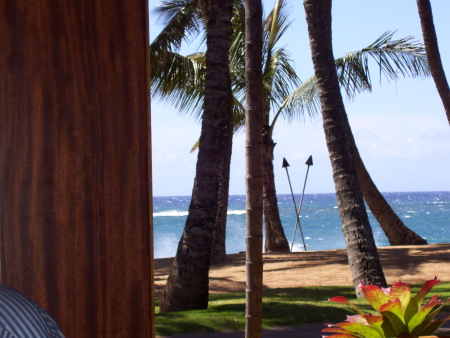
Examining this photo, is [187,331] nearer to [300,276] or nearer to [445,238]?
[300,276]

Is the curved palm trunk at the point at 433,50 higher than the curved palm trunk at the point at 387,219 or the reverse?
higher

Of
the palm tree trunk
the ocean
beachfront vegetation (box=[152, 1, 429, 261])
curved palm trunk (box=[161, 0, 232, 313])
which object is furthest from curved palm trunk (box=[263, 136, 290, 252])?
the ocean

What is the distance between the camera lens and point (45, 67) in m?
2.78

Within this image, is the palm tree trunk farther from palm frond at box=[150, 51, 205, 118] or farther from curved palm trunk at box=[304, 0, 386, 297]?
palm frond at box=[150, 51, 205, 118]

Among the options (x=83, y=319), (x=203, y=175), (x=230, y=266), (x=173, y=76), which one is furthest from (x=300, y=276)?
(x=83, y=319)

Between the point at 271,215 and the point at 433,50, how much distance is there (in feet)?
27.3

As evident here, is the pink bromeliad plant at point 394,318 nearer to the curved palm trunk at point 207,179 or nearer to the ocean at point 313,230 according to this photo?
the curved palm trunk at point 207,179

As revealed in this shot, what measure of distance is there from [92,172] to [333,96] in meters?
5.51

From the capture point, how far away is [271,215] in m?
17.1

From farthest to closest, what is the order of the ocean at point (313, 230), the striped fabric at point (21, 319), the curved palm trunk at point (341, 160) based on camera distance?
the ocean at point (313, 230)
the curved palm trunk at point (341, 160)
the striped fabric at point (21, 319)

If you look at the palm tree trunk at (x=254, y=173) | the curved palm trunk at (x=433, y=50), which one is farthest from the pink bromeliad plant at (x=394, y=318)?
the curved palm trunk at (x=433, y=50)

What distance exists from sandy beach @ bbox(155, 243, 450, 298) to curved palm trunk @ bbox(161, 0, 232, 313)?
9.07 ft

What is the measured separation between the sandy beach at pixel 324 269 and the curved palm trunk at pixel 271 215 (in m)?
3.62

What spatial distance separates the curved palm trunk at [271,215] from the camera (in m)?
16.9
